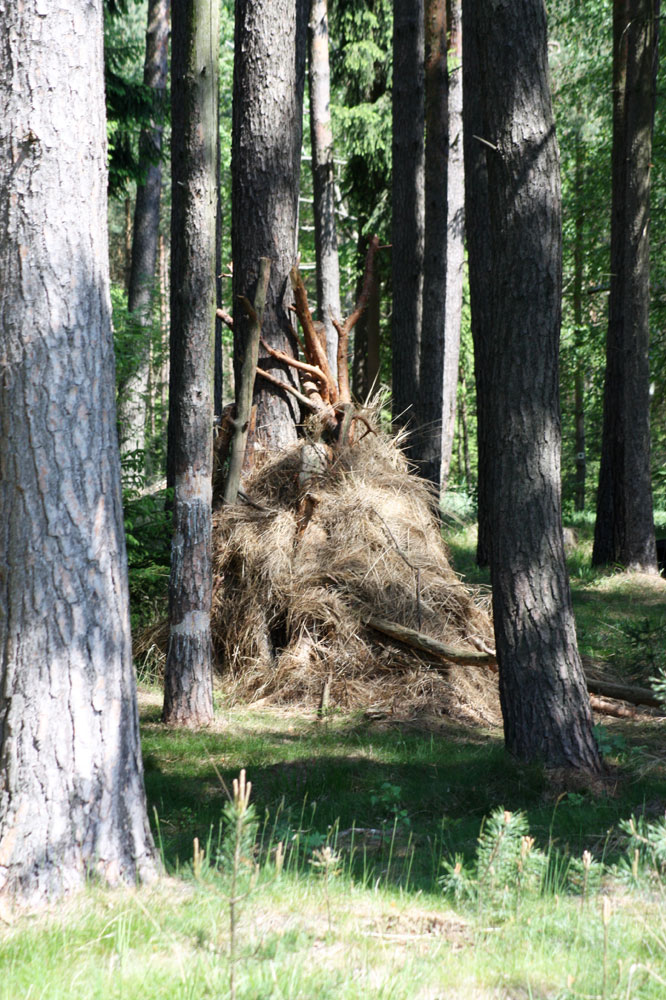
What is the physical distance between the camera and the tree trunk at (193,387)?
7.15 m

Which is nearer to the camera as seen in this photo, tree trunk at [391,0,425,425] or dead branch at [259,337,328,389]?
dead branch at [259,337,328,389]

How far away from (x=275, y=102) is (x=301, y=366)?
8.95 ft

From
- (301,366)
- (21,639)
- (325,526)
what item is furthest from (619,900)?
(301,366)

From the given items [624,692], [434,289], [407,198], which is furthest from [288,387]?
[407,198]

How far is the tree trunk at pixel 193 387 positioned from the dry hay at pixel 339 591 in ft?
3.62

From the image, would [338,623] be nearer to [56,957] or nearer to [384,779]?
[384,779]

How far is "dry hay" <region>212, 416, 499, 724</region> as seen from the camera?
8016mm

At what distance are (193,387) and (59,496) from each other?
3.40 metres

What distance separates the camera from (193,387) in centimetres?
723

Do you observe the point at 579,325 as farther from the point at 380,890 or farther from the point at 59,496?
the point at 59,496

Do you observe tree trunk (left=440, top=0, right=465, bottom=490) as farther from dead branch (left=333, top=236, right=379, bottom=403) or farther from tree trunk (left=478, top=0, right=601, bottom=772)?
tree trunk (left=478, top=0, right=601, bottom=772)

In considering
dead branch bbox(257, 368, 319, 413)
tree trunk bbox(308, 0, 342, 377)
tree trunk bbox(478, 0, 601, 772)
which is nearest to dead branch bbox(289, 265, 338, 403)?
dead branch bbox(257, 368, 319, 413)

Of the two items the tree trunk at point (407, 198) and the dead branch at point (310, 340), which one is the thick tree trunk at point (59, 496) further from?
the tree trunk at point (407, 198)

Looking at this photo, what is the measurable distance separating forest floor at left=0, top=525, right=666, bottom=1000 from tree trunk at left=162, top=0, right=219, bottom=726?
0.51 m
